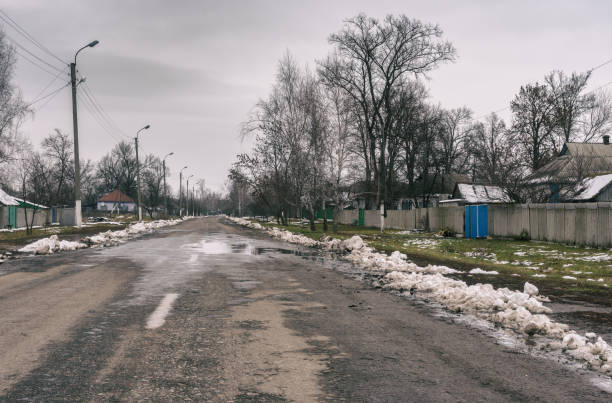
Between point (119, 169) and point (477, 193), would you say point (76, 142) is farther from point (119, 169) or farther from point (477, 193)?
point (119, 169)

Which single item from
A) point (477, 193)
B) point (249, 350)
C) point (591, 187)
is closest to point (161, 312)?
point (249, 350)

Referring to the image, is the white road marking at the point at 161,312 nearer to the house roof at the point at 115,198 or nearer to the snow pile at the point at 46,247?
the snow pile at the point at 46,247

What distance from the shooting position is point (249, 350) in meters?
4.61

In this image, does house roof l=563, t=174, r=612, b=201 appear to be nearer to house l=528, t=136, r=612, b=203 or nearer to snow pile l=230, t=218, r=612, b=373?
house l=528, t=136, r=612, b=203

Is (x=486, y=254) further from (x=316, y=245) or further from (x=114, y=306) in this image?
(x=114, y=306)

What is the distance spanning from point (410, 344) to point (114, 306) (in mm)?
4075

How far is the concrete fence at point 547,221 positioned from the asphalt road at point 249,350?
14284 mm

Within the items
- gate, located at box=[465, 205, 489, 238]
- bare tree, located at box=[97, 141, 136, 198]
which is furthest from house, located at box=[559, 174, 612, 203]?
bare tree, located at box=[97, 141, 136, 198]

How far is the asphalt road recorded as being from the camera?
358cm

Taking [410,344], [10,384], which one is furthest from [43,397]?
[410,344]

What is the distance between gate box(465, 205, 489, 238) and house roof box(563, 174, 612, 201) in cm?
651

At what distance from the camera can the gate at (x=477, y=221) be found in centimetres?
2666

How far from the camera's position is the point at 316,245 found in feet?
68.8

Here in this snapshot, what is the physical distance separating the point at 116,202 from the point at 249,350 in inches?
5043
